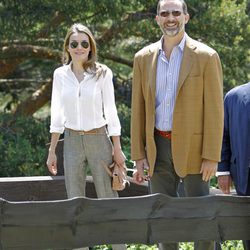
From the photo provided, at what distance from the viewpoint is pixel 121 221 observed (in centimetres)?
370

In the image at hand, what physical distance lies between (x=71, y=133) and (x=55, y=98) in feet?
0.85

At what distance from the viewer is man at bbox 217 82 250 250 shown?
4.30m

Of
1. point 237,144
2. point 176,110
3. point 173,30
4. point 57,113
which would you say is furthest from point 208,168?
point 57,113

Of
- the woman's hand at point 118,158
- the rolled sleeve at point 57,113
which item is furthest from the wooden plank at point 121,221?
the rolled sleeve at point 57,113

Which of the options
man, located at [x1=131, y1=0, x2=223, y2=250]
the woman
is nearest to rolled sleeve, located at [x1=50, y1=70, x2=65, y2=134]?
the woman

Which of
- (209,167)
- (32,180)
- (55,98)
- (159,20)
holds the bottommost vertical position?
(32,180)

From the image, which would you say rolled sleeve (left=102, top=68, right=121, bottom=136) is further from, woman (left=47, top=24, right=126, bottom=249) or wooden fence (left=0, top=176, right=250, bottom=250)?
wooden fence (left=0, top=176, right=250, bottom=250)

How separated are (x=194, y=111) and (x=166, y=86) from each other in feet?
0.72

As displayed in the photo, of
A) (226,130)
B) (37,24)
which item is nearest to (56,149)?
(226,130)

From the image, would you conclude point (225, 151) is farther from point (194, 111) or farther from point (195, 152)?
point (194, 111)

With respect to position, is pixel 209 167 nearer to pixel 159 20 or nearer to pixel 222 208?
pixel 222 208

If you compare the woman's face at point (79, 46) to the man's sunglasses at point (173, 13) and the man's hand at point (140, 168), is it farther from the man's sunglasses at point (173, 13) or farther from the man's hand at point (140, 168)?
the man's hand at point (140, 168)

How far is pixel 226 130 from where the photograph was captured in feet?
14.8

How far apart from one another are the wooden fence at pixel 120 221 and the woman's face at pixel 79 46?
4.38 ft
